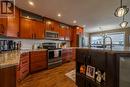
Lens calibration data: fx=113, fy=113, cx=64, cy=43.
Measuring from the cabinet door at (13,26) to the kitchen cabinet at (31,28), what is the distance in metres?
0.28

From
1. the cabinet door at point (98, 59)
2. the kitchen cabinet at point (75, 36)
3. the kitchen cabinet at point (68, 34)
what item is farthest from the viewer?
the kitchen cabinet at point (75, 36)

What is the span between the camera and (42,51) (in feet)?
15.1

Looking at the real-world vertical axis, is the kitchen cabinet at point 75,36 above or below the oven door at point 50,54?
above

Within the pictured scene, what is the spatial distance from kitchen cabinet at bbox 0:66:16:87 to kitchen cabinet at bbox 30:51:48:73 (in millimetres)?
2674

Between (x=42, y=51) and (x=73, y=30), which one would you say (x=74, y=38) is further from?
(x=42, y=51)

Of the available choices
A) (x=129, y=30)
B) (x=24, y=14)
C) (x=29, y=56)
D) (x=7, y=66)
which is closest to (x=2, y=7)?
(x=24, y=14)

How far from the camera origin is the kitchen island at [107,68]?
1509 mm

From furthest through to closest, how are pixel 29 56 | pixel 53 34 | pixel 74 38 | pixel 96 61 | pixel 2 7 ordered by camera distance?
pixel 74 38 < pixel 53 34 < pixel 29 56 < pixel 2 7 < pixel 96 61

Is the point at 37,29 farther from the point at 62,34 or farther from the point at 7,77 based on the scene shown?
the point at 7,77

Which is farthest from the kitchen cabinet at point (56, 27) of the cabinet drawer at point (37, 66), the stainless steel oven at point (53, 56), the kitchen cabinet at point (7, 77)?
the kitchen cabinet at point (7, 77)

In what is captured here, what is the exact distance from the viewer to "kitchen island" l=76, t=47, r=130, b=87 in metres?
1.51

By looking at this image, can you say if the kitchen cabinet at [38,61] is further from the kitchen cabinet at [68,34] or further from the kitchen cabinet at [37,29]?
the kitchen cabinet at [68,34]

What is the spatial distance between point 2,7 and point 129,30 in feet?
27.2

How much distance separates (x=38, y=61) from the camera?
14.5 ft
